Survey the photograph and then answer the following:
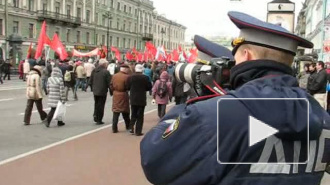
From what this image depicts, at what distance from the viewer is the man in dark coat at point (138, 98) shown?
1005 cm

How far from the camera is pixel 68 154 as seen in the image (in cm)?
760

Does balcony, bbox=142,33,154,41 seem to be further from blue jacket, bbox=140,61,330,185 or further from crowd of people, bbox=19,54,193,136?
blue jacket, bbox=140,61,330,185

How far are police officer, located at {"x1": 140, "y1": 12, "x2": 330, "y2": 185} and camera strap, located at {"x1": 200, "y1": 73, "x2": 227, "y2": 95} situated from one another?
0.07 metres

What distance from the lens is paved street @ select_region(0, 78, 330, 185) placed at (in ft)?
19.8

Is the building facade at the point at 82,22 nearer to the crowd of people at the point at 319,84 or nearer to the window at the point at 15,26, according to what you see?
the window at the point at 15,26

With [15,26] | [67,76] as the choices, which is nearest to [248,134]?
[67,76]

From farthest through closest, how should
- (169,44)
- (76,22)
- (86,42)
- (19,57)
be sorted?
(169,44) → (86,42) → (76,22) → (19,57)

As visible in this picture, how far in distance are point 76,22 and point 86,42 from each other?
5957mm

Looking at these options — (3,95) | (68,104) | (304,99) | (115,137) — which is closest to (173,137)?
(304,99)

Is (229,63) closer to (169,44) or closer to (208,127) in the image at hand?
(208,127)

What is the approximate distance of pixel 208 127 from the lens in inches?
50.1
